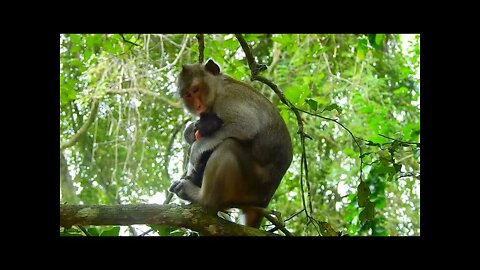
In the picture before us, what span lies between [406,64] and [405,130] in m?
5.10

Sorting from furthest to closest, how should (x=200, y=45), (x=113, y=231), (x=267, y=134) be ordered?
(x=200, y=45) → (x=267, y=134) → (x=113, y=231)

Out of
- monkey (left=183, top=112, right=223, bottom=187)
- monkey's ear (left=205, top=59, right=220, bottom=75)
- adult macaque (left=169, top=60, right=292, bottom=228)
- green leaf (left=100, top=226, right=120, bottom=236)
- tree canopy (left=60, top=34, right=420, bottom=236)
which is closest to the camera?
green leaf (left=100, top=226, right=120, bottom=236)

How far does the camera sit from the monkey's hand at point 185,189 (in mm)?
4531

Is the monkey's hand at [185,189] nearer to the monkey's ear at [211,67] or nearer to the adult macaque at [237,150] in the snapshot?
the adult macaque at [237,150]

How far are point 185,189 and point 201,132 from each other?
20.0 inches

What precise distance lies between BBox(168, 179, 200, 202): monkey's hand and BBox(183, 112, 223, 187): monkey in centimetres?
7

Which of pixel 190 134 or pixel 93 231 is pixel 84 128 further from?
pixel 93 231

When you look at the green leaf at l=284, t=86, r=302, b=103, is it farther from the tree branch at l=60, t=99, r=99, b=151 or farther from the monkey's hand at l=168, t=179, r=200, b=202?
the tree branch at l=60, t=99, r=99, b=151

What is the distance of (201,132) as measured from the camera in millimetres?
4770

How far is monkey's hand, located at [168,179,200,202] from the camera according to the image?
178 inches

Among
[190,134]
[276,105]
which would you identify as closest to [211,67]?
[190,134]

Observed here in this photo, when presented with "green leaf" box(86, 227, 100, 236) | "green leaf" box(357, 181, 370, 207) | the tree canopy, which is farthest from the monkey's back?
the tree canopy
